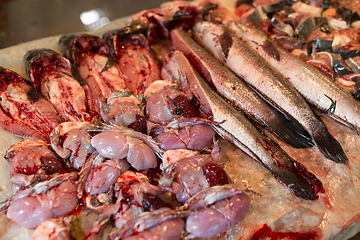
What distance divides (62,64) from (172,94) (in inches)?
55.6

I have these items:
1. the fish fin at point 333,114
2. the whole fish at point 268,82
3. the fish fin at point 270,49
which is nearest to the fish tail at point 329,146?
the whole fish at point 268,82

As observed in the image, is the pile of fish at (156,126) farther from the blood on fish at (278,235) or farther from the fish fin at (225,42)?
the blood on fish at (278,235)

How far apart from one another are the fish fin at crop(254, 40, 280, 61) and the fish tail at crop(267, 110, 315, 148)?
2.88 ft

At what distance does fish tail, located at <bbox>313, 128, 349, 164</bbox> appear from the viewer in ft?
7.62

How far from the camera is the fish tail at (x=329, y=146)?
91.4 inches

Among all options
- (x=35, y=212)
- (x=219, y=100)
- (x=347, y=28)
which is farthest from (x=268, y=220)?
(x=347, y=28)

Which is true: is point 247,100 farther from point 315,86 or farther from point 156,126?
point 156,126

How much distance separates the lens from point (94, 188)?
1.90 metres

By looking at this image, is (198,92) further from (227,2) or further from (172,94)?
(227,2)

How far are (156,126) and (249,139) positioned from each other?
2.88 feet

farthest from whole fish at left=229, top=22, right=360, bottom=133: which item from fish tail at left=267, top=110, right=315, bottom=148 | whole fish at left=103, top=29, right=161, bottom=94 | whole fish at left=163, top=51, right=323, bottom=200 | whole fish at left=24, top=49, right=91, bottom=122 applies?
whole fish at left=24, top=49, right=91, bottom=122

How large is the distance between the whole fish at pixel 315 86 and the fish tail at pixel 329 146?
326mm

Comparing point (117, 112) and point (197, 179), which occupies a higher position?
point (117, 112)

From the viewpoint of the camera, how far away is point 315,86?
8.78ft
